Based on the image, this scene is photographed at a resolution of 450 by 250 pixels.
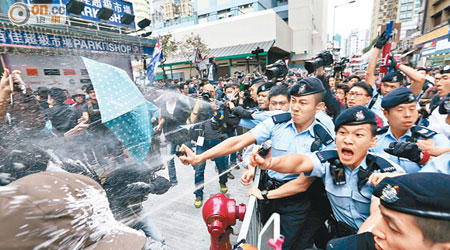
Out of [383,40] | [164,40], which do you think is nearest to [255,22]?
[164,40]

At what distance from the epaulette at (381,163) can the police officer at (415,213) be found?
0.71 metres

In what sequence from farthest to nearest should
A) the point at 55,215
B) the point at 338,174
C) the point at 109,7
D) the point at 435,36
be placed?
the point at 435,36 < the point at 109,7 < the point at 338,174 < the point at 55,215

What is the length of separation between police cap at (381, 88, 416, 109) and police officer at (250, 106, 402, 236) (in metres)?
0.80

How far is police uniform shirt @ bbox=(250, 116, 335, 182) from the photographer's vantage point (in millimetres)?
2111

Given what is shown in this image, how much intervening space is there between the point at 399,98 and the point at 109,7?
1352 centimetres

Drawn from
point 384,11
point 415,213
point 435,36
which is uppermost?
point 384,11

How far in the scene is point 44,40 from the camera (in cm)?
773

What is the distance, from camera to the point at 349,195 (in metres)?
1.62

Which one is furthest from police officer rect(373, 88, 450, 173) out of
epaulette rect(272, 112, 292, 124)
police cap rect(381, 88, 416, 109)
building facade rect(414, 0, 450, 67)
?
building facade rect(414, 0, 450, 67)

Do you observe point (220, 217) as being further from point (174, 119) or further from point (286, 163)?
point (174, 119)

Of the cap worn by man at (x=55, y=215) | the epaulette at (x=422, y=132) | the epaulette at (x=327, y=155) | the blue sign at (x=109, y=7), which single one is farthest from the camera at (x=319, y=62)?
the blue sign at (x=109, y=7)

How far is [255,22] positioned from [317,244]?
934 inches

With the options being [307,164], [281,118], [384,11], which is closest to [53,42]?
[281,118]

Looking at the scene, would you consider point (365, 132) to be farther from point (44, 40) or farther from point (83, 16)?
point (83, 16)
